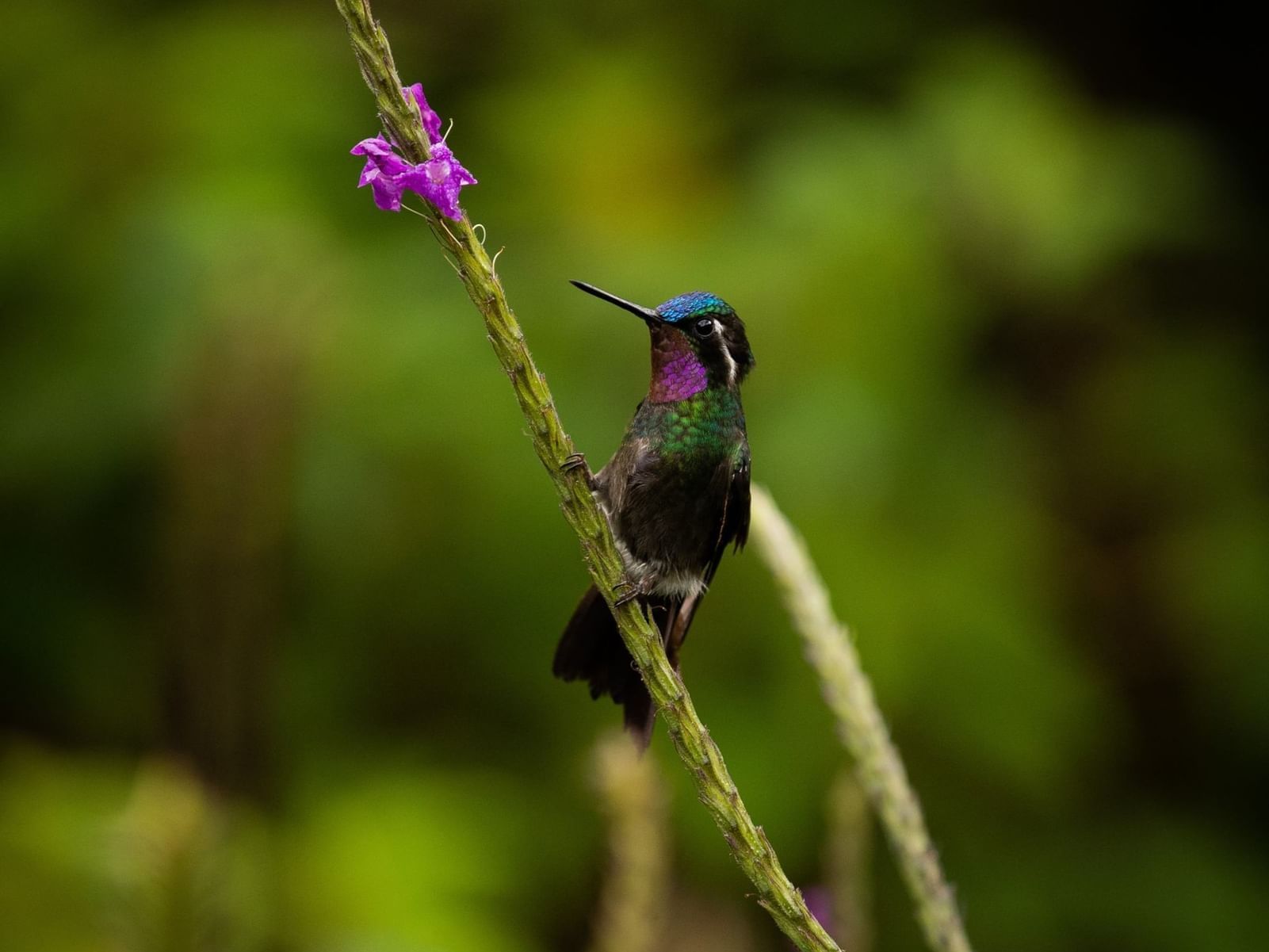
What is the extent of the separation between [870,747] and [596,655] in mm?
773

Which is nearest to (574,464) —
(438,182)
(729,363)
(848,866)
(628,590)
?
(628,590)

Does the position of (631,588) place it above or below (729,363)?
below

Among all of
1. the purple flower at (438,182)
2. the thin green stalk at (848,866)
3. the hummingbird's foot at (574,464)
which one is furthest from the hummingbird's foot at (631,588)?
the purple flower at (438,182)

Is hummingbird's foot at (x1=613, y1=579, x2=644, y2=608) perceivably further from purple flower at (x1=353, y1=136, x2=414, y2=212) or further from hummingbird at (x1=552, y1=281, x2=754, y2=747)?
purple flower at (x1=353, y1=136, x2=414, y2=212)

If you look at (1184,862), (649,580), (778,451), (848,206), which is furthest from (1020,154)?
(649,580)

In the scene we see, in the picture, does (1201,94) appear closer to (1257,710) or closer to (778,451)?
(1257,710)

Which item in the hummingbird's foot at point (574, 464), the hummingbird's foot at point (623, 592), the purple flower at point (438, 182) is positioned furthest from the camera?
the hummingbird's foot at point (623, 592)

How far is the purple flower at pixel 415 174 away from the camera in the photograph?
1.46m

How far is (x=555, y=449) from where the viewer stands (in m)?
1.53

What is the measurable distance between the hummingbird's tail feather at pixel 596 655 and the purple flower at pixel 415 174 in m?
0.90

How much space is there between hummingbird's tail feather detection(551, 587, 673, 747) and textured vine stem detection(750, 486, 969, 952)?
491 millimetres

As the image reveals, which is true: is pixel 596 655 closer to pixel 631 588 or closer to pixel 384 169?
pixel 631 588

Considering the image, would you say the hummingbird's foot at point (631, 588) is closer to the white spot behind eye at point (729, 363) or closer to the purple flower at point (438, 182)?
the white spot behind eye at point (729, 363)

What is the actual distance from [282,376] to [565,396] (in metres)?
1.19
